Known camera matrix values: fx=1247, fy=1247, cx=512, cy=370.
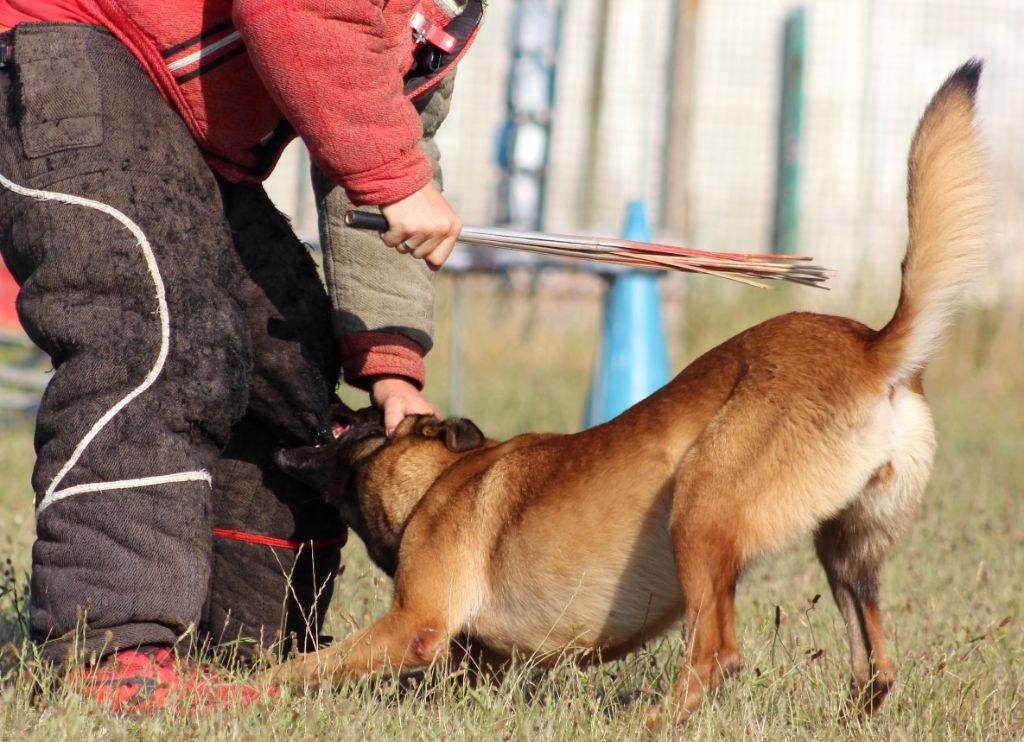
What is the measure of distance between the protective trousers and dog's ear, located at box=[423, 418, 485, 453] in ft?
2.27

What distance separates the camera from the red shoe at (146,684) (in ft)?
7.84

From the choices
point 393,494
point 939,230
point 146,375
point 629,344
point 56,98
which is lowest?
point 629,344

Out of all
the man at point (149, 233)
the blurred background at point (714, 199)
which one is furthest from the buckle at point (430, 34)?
the blurred background at point (714, 199)

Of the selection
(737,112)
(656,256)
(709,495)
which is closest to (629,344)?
(656,256)

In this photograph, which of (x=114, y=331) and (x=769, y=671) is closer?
(x=114, y=331)

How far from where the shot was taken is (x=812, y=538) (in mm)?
2822

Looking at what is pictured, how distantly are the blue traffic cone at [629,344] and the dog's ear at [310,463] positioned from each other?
3.02 metres

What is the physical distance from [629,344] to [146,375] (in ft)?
13.1

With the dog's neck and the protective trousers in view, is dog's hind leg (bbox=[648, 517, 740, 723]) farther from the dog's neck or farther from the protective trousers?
the protective trousers

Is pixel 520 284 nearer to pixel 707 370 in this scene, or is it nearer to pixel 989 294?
pixel 989 294

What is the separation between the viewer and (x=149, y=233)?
2.45m

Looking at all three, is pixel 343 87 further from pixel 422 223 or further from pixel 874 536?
pixel 874 536

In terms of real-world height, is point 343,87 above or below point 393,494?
above

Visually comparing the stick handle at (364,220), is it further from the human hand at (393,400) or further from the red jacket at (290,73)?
the human hand at (393,400)
